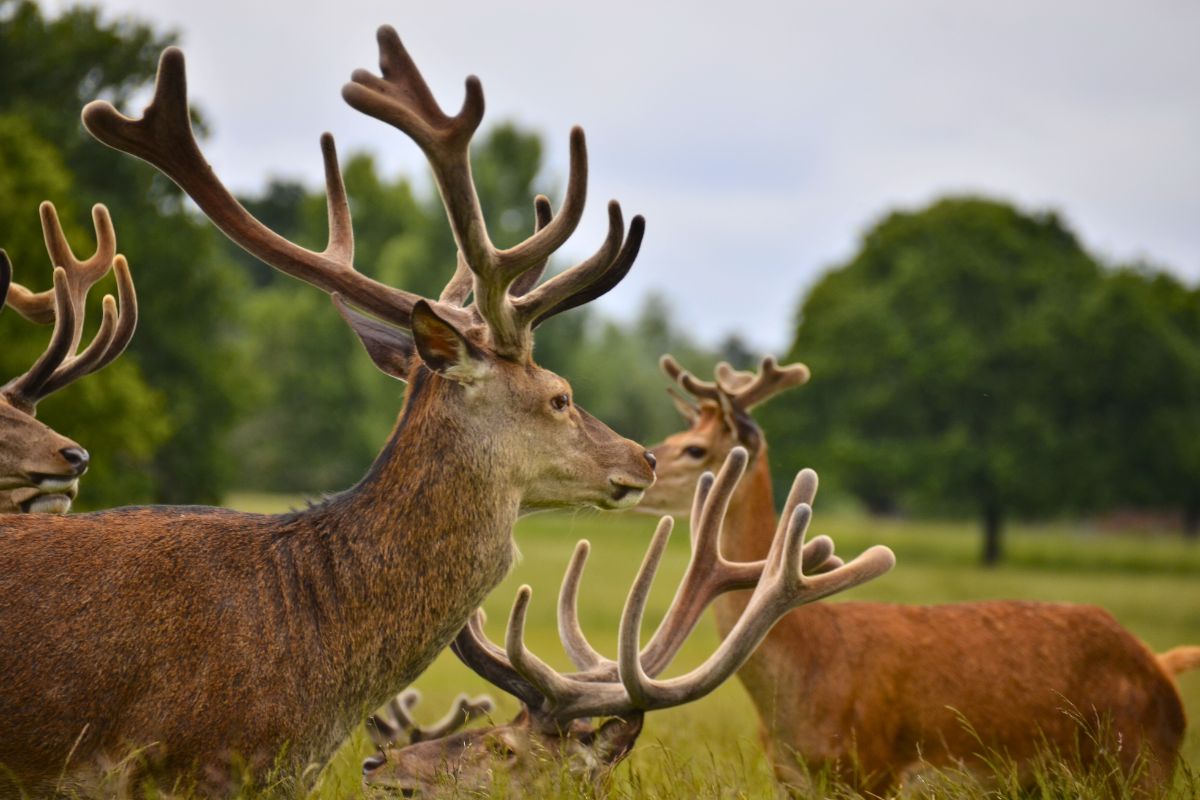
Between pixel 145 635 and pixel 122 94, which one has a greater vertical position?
pixel 122 94

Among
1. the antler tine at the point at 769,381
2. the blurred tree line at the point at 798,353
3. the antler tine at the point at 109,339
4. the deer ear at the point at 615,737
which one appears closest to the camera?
the deer ear at the point at 615,737

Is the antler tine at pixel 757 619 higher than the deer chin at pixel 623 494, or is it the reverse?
the deer chin at pixel 623 494

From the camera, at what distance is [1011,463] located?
3297 centimetres

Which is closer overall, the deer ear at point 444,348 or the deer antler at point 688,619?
the deer ear at point 444,348

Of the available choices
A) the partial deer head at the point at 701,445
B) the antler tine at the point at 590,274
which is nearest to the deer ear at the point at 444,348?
the antler tine at the point at 590,274

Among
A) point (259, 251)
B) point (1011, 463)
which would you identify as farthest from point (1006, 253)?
point (259, 251)

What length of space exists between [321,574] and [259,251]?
107cm

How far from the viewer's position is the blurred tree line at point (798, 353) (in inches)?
925

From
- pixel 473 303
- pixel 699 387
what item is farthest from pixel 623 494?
pixel 699 387

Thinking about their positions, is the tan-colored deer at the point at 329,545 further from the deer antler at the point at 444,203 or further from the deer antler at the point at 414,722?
the deer antler at the point at 414,722

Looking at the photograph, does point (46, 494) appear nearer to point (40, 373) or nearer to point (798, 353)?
point (40, 373)

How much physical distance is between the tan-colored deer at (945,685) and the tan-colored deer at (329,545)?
6.60ft

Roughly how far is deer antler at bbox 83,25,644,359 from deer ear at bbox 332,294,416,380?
4cm

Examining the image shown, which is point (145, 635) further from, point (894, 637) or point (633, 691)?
point (894, 637)
